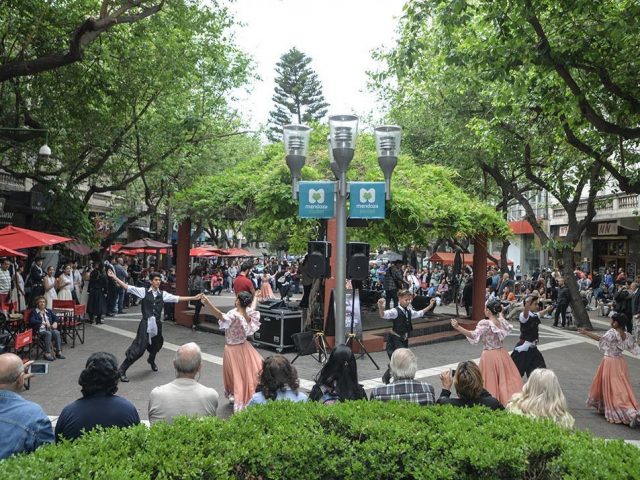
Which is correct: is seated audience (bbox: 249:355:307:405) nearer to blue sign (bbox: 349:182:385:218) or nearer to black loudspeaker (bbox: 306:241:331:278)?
Answer: black loudspeaker (bbox: 306:241:331:278)

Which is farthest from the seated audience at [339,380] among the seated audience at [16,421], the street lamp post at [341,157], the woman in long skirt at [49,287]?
the woman in long skirt at [49,287]

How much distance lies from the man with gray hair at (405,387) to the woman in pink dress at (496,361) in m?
3.36

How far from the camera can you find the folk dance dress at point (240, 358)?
27.6 ft

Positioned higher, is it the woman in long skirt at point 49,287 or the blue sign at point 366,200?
the blue sign at point 366,200

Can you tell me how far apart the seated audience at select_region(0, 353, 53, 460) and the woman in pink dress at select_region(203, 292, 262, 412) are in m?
4.43

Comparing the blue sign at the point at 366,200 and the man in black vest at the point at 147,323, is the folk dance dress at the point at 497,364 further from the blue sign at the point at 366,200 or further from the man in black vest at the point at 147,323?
the man in black vest at the point at 147,323

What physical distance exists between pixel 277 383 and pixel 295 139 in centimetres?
440

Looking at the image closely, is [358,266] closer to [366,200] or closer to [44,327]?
[366,200]

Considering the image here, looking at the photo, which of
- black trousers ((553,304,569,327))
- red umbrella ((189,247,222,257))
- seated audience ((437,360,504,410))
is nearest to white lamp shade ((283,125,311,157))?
seated audience ((437,360,504,410))

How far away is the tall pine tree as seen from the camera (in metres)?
52.6

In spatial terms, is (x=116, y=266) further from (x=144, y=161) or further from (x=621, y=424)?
(x=621, y=424)

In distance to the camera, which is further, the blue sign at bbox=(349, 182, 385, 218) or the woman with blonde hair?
the blue sign at bbox=(349, 182, 385, 218)

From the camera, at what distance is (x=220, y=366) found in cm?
A: 1172

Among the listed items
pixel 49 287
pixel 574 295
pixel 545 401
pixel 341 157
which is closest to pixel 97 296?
pixel 49 287
